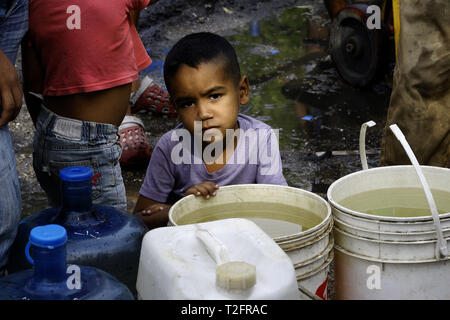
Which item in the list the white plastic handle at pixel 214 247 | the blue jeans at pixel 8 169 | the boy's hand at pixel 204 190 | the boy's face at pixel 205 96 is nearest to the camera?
the white plastic handle at pixel 214 247

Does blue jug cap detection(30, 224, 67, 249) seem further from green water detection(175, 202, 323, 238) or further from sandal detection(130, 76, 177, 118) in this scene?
sandal detection(130, 76, 177, 118)

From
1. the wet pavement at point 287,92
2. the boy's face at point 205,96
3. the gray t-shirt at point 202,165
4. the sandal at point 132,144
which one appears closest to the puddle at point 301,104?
the wet pavement at point 287,92

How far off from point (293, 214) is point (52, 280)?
109 cm

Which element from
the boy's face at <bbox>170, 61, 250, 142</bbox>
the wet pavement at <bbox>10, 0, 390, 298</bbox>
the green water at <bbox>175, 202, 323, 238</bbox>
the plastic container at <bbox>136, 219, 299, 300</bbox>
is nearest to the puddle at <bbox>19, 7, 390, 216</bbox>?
the wet pavement at <bbox>10, 0, 390, 298</bbox>

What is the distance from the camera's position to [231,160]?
311 centimetres

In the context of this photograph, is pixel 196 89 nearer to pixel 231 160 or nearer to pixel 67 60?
pixel 231 160

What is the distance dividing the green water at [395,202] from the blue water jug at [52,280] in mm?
1127

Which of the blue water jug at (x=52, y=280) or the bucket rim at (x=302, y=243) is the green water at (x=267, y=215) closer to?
the bucket rim at (x=302, y=243)

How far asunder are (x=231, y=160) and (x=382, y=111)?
3021 mm

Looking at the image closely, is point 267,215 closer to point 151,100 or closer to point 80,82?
point 80,82

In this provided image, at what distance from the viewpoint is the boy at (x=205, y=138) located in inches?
118

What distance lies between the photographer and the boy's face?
3000 millimetres

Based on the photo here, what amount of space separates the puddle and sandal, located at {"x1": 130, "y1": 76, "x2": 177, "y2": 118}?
0.10 m
